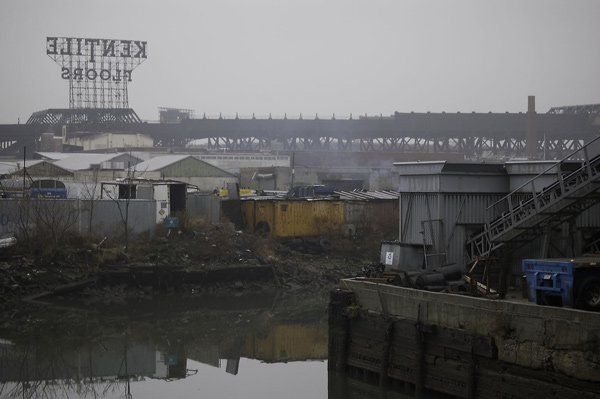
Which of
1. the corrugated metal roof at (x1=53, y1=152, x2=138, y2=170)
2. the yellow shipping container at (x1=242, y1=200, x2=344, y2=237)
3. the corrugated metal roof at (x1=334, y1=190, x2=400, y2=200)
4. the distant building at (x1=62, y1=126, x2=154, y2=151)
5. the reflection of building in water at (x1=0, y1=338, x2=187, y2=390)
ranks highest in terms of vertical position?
the distant building at (x1=62, y1=126, x2=154, y2=151)

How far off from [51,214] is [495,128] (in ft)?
177

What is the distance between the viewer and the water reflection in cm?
2291

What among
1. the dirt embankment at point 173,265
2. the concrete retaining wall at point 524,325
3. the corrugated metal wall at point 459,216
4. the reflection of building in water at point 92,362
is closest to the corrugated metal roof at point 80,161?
the dirt embankment at point 173,265

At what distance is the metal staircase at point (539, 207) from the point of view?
20.7 meters

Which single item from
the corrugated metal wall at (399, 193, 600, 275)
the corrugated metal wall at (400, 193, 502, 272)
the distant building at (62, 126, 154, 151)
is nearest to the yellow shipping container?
the corrugated metal wall at (399, 193, 600, 275)

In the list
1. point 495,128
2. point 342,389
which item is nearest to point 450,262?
point 342,389

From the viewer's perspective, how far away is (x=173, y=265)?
3659 centimetres

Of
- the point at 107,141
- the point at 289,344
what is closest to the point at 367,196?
the point at 289,344

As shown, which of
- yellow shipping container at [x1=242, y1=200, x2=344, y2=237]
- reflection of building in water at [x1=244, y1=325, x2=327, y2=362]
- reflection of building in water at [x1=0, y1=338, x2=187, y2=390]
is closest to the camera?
reflection of building in water at [x1=0, y1=338, x2=187, y2=390]

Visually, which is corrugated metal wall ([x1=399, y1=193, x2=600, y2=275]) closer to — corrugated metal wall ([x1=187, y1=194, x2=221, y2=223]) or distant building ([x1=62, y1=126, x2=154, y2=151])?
corrugated metal wall ([x1=187, y1=194, x2=221, y2=223])

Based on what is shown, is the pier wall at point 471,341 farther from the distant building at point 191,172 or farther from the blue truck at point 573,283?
the distant building at point 191,172

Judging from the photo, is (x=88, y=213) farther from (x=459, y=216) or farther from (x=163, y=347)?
(x=459, y=216)

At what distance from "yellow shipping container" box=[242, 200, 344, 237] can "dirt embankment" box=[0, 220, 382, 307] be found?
1.18 metres

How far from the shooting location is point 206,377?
78.1ft
